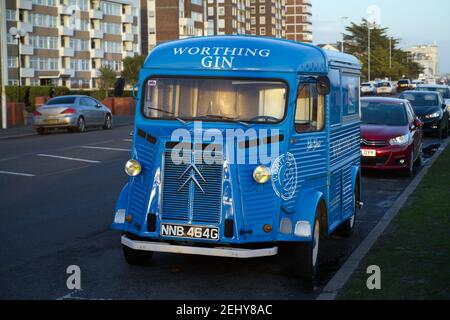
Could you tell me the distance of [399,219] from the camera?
36.8 feet

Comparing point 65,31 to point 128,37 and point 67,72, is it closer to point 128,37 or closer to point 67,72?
point 67,72

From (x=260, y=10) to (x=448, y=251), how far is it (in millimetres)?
179510

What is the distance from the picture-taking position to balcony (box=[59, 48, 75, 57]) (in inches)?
3865

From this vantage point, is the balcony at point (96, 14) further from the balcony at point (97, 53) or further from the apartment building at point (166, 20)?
the apartment building at point (166, 20)

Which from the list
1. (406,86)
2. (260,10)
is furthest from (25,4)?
(260,10)

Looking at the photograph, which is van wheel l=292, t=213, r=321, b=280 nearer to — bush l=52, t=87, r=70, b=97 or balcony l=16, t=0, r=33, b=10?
bush l=52, t=87, r=70, b=97

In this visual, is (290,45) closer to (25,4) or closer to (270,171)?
(270,171)

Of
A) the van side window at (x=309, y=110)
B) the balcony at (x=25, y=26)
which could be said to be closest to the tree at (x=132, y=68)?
the balcony at (x=25, y=26)

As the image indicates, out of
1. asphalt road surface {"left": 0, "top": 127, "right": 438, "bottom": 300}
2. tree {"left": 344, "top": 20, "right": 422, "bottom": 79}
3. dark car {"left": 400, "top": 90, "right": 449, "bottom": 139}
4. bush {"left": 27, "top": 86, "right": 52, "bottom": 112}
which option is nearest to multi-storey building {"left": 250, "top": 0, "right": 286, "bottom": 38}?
tree {"left": 344, "top": 20, "right": 422, "bottom": 79}

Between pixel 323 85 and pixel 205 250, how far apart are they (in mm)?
2228

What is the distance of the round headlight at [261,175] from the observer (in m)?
7.57

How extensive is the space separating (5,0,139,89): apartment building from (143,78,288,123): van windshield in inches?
3097
